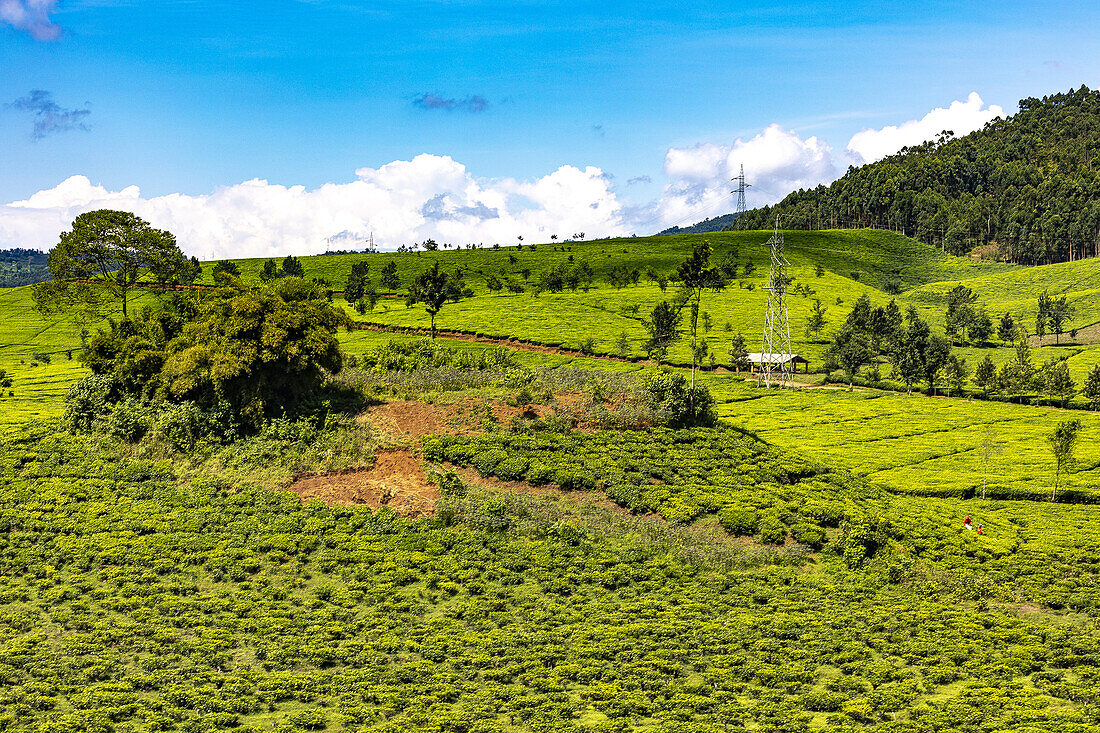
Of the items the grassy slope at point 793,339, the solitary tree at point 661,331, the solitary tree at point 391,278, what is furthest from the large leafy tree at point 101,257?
the solitary tree at point 391,278

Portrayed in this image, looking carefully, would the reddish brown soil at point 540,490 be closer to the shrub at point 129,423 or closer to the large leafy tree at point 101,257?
the shrub at point 129,423

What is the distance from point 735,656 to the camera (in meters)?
29.6

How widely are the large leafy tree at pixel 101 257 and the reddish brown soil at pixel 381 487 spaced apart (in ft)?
97.1

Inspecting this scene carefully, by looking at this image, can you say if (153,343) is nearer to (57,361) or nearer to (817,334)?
(57,361)

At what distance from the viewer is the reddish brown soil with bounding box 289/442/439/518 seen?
1727 inches

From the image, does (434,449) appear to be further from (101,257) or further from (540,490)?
(101,257)

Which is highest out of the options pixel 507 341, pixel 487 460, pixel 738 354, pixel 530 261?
pixel 530 261

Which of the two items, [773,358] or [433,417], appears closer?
[433,417]

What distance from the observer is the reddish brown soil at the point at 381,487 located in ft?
144

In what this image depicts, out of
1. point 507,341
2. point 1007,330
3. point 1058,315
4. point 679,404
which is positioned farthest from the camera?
point 1058,315

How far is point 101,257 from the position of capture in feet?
214

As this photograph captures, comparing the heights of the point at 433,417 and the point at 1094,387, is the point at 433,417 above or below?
above

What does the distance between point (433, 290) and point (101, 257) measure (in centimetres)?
4172

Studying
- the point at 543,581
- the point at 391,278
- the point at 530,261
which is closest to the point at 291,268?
the point at 391,278
